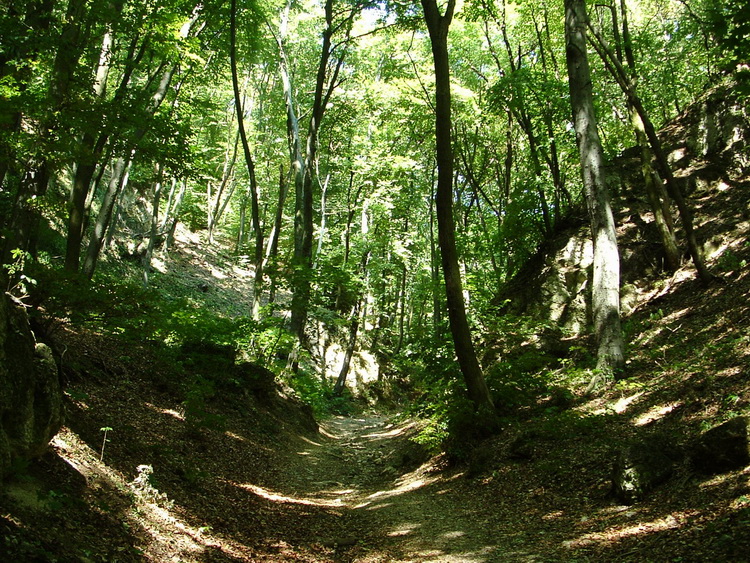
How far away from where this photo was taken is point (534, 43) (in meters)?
17.5

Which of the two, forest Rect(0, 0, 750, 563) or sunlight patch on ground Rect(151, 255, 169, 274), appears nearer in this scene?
forest Rect(0, 0, 750, 563)

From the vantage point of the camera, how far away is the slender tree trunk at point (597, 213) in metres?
8.47

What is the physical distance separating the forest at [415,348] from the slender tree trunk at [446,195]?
0.05 m

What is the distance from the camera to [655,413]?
6770mm

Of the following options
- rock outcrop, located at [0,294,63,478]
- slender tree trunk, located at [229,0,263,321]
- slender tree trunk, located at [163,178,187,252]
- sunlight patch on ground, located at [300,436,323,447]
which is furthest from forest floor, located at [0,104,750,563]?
slender tree trunk, located at [163,178,187,252]

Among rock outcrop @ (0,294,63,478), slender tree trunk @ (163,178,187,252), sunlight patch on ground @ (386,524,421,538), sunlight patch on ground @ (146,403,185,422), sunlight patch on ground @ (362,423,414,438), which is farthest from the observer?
slender tree trunk @ (163,178,187,252)

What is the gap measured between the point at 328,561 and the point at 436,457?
464cm

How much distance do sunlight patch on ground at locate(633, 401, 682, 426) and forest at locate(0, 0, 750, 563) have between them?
7 centimetres

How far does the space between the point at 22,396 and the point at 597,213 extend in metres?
8.66

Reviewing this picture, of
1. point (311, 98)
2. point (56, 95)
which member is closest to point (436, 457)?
point (56, 95)

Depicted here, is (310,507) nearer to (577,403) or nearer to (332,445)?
(577,403)

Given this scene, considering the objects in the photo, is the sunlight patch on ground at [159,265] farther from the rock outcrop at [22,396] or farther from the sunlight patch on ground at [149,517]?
the rock outcrop at [22,396]

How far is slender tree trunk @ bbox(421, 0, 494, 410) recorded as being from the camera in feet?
27.2

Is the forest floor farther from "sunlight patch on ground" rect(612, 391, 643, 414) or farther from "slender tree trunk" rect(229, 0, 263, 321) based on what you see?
"slender tree trunk" rect(229, 0, 263, 321)
